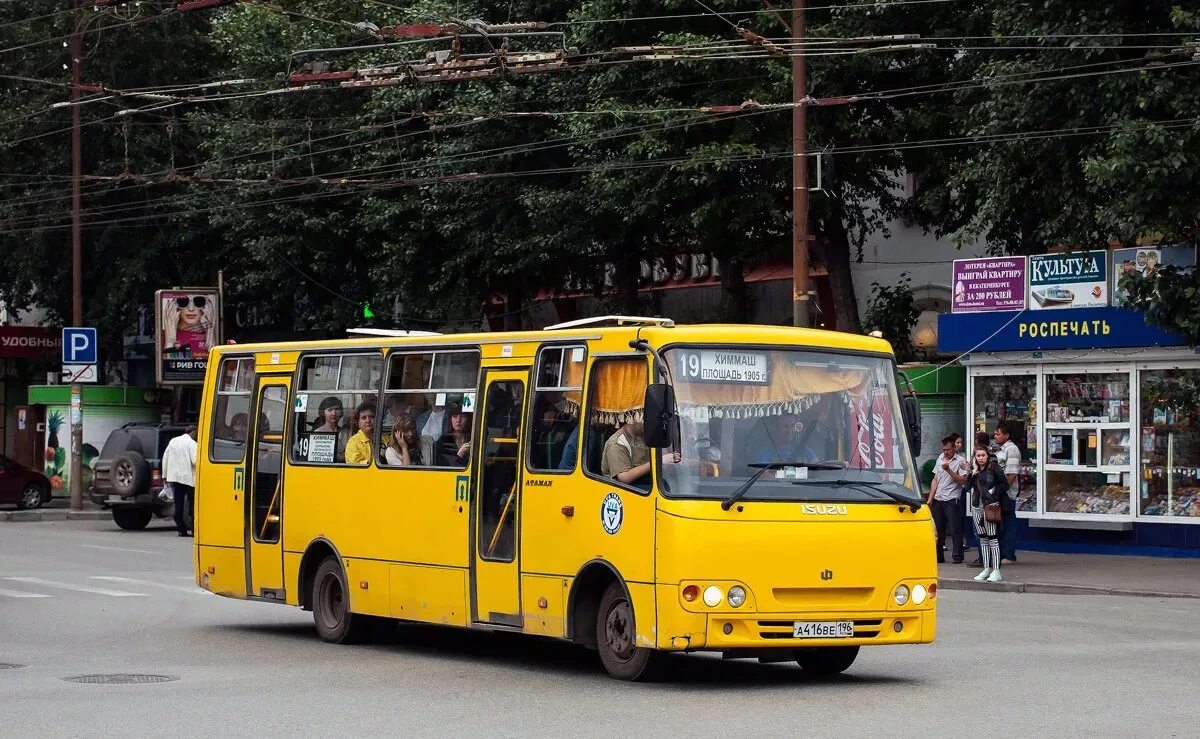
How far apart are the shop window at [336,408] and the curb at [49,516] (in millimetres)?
25337

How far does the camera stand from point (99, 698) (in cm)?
1180

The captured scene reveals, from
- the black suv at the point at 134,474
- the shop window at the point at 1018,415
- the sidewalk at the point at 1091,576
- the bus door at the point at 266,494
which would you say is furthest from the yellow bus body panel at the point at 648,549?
the black suv at the point at 134,474

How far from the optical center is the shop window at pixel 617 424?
12.3 m

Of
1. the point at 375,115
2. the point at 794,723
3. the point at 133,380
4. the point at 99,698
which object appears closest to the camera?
the point at 794,723

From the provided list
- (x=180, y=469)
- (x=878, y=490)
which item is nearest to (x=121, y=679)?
(x=878, y=490)

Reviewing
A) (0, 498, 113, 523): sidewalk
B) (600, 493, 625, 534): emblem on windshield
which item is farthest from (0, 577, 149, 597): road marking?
(0, 498, 113, 523): sidewalk

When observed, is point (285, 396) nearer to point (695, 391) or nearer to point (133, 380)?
point (695, 391)

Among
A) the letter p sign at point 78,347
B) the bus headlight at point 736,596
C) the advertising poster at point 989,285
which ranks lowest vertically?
the bus headlight at point 736,596

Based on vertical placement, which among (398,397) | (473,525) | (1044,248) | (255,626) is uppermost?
(1044,248)

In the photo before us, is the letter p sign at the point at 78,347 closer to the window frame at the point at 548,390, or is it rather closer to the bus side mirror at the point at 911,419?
the window frame at the point at 548,390

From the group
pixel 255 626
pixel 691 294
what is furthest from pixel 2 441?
pixel 255 626

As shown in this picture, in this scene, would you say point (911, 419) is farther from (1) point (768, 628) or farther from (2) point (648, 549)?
(2) point (648, 549)

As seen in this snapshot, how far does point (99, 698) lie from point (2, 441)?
46.5 metres

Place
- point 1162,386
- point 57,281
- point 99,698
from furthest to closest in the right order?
point 57,281
point 1162,386
point 99,698
